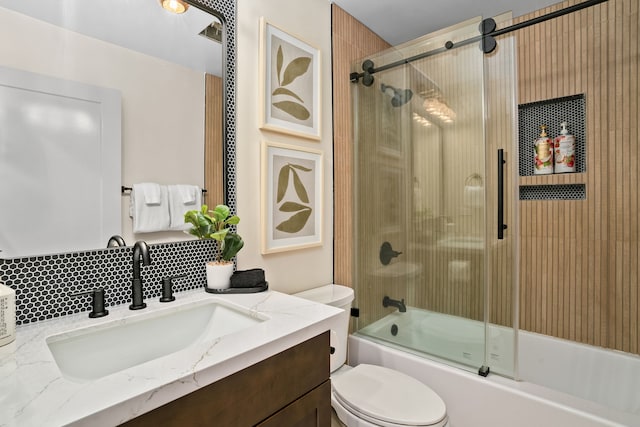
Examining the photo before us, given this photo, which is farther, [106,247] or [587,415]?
[587,415]

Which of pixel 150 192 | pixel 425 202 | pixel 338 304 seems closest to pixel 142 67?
pixel 150 192

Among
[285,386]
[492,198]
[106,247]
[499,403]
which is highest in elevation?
[492,198]

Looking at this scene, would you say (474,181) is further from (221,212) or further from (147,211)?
(147,211)

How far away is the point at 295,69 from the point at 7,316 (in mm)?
1481

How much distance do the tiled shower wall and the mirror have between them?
0.12ft

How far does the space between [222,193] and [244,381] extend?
818 mm

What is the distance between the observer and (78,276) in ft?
3.18

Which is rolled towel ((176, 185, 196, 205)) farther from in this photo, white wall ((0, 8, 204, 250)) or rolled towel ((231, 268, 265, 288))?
rolled towel ((231, 268, 265, 288))

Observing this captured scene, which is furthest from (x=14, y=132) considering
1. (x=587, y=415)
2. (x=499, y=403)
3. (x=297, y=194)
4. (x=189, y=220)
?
(x=587, y=415)

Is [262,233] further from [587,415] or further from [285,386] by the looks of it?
[587,415]

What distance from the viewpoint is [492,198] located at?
1.54 meters

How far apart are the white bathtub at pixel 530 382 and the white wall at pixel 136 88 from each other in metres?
1.29

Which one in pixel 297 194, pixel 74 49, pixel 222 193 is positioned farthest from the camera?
pixel 297 194

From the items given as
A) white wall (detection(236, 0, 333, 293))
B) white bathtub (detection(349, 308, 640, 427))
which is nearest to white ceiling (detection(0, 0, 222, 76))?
white wall (detection(236, 0, 333, 293))
